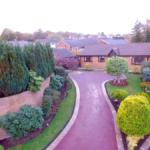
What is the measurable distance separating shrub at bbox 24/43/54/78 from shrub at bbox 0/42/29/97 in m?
3.12

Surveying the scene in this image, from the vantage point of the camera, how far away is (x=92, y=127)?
1862 centimetres

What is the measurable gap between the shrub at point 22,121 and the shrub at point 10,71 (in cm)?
162

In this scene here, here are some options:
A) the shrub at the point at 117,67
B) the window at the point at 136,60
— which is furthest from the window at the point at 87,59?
the shrub at the point at 117,67

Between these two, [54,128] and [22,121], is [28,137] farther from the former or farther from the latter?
[54,128]

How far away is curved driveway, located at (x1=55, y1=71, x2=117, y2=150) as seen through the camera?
1596 centimetres

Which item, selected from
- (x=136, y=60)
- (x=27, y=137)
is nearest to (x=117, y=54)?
(x=136, y=60)

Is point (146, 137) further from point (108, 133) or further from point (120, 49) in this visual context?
point (120, 49)

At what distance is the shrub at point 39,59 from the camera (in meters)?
22.4

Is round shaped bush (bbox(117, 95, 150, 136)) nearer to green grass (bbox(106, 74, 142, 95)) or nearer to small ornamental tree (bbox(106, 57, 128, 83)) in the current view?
green grass (bbox(106, 74, 142, 95))

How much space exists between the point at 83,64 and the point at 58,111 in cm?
2702

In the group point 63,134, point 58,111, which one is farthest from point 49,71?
point 63,134

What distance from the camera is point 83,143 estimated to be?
16219 mm

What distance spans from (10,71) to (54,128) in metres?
4.68

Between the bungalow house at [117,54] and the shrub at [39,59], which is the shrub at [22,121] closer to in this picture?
the shrub at [39,59]
